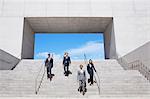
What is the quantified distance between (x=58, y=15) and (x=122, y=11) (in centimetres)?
617

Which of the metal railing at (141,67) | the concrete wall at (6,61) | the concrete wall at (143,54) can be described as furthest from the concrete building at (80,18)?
the concrete wall at (143,54)

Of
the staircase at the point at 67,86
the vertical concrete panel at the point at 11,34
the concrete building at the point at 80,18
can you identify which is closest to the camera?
the staircase at the point at 67,86

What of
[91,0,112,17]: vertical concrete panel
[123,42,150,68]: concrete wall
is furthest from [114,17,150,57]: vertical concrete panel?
[123,42,150,68]: concrete wall

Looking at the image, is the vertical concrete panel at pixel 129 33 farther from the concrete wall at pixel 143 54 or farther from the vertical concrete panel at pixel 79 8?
the concrete wall at pixel 143 54

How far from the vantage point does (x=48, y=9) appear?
57.7 feet

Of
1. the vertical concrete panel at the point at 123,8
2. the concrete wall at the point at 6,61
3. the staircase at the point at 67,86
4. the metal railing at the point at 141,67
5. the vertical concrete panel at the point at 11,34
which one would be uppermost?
the vertical concrete panel at the point at 123,8

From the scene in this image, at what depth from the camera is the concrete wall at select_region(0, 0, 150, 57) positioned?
55.6ft

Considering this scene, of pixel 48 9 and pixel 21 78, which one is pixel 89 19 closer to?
pixel 48 9

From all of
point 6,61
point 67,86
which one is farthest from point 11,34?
point 67,86

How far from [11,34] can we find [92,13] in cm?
783

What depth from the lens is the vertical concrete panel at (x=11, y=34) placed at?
16.5 meters

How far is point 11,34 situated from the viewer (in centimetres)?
1689

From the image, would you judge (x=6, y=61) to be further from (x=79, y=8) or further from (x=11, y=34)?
(x=79, y=8)

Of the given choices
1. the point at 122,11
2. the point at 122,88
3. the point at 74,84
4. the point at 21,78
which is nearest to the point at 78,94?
the point at 74,84
